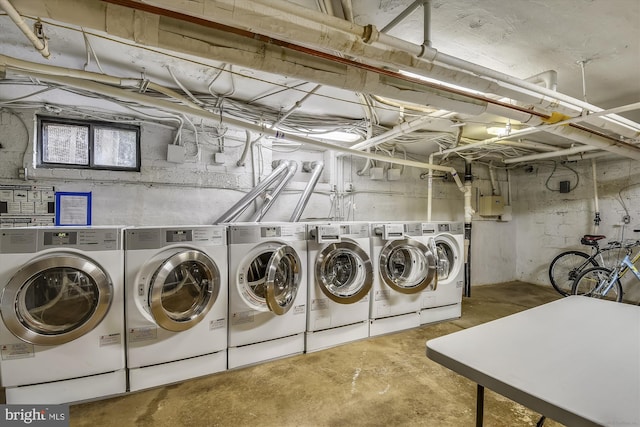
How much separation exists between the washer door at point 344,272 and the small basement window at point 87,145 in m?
2.29

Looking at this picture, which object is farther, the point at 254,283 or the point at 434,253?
the point at 434,253

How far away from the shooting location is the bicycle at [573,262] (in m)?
4.56

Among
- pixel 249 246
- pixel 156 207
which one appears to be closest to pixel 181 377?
pixel 249 246

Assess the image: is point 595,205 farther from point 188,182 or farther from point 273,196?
point 188,182

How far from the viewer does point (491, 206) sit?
5.33 metres

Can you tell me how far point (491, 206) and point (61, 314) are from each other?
607cm

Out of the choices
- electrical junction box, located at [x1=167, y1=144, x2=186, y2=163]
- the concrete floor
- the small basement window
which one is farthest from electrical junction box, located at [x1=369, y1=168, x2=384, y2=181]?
the small basement window

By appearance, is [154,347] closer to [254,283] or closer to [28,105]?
[254,283]

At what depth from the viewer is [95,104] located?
2854 millimetres

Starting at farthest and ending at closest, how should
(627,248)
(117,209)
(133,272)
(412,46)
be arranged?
(627,248) < (117,209) < (133,272) < (412,46)

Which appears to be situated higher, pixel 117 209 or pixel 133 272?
pixel 117 209

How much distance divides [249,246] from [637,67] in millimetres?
3346

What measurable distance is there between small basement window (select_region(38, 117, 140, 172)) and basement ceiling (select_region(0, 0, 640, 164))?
20 cm

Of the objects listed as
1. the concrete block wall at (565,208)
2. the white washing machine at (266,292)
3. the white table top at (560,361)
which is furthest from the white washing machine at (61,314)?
the concrete block wall at (565,208)
